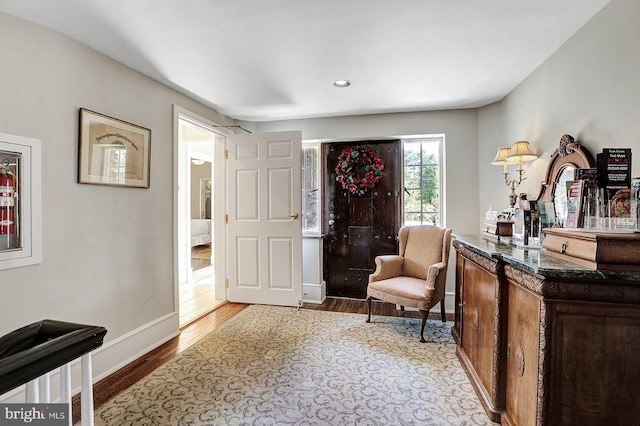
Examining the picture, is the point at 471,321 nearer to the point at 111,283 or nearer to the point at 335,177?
the point at 335,177

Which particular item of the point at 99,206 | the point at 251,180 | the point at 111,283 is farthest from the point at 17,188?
the point at 251,180

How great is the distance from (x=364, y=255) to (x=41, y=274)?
3122 mm

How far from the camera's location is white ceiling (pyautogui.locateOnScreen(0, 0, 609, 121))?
1.71 m

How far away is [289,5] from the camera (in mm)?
1699

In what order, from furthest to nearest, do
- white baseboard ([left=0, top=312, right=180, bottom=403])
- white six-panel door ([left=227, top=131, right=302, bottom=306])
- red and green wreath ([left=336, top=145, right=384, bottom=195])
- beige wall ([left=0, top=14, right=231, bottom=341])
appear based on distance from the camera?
red and green wreath ([left=336, top=145, right=384, bottom=195]) < white six-panel door ([left=227, top=131, right=302, bottom=306]) < white baseboard ([left=0, top=312, right=180, bottom=403]) < beige wall ([left=0, top=14, right=231, bottom=341])

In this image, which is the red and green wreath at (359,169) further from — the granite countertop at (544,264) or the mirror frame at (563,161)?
the granite countertop at (544,264)

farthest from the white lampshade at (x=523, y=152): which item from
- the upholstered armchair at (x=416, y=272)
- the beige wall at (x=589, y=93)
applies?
the upholstered armchair at (x=416, y=272)

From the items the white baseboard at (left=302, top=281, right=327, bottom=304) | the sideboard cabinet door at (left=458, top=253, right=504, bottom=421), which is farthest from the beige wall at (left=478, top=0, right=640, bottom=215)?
the white baseboard at (left=302, top=281, right=327, bottom=304)

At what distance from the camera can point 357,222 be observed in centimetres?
397

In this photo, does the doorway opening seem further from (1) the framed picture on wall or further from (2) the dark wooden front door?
(2) the dark wooden front door

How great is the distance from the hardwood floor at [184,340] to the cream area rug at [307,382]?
102 mm

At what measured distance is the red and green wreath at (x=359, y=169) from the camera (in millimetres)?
3867

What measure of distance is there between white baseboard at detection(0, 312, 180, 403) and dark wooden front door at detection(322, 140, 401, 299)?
200 cm

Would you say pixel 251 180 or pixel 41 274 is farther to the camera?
pixel 251 180
